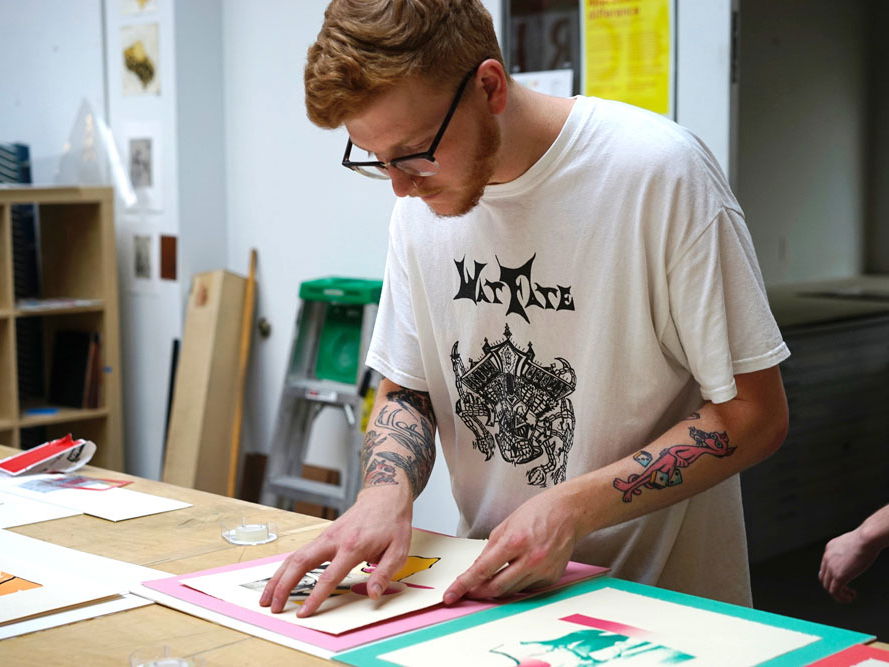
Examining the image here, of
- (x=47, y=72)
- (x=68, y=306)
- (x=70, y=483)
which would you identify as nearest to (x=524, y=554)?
(x=70, y=483)

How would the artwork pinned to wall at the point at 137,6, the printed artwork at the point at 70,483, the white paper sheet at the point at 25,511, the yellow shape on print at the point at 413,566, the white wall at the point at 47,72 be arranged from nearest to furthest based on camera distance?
the yellow shape on print at the point at 413,566
the white paper sheet at the point at 25,511
the printed artwork at the point at 70,483
the artwork pinned to wall at the point at 137,6
the white wall at the point at 47,72

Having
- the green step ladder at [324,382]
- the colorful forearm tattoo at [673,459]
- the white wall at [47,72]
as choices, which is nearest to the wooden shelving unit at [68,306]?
the white wall at [47,72]

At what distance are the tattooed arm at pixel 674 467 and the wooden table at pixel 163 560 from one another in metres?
0.36

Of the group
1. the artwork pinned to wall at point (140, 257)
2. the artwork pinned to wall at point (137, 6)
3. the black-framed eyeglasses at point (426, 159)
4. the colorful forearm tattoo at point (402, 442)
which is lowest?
the colorful forearm tattoo at point (402, 442)

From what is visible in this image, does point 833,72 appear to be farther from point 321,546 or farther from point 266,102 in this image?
point 266,102

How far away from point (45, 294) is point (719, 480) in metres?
3.55

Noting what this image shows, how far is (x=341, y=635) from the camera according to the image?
1.21 meters

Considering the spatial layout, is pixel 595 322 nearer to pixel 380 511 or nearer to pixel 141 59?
pixel 380 511

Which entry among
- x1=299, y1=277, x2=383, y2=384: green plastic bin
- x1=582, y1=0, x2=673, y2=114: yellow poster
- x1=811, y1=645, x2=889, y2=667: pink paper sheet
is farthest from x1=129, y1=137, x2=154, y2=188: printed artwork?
x1=811, y1=645, x2=889, y2=667: pink paper sheet

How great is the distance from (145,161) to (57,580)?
9.91 ft

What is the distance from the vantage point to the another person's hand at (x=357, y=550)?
131 cm

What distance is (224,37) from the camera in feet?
13.5

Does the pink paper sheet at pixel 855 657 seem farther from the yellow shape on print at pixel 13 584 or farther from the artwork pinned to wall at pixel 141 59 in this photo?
the artwork pinned to wall at pixel 141 59

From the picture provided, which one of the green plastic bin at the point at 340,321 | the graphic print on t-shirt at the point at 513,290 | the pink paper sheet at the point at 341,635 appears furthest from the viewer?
the green plastic bin at the point at 340,321
